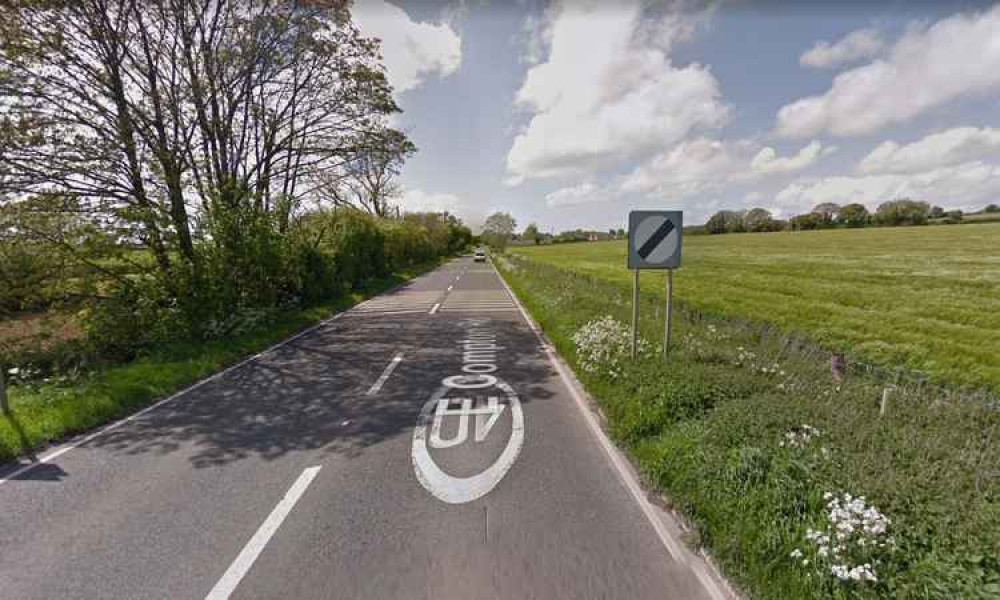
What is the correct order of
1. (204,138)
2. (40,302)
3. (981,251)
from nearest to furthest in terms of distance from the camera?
(40,302) < (204,138) < (981,251)

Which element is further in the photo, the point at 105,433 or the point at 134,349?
the point at 134,349

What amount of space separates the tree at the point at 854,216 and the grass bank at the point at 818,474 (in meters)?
96.3

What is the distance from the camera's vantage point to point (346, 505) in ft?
10.3

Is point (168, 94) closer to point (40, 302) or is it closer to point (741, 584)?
point (40, 302)

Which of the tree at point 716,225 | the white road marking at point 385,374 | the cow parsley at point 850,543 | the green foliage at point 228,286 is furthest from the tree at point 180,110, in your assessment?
the tree at point 716,225

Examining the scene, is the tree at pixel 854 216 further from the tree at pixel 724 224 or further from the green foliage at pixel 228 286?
the green foliage at pixel 228 286

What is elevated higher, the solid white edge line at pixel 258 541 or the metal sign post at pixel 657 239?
the metal sign post at pixel 657 239

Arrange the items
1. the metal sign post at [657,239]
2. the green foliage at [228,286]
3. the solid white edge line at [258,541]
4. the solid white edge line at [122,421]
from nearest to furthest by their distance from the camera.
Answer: the solid white edge line at [258,541]
the solid white edge line at [122,421]
the metal sign post at [657,239]
the green foliage at [228,286]

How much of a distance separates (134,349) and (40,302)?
160 cm

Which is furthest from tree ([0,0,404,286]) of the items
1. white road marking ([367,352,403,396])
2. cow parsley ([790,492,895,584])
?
cow parsley ([790,492,895,584])

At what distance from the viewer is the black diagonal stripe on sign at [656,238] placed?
5375 millimetres

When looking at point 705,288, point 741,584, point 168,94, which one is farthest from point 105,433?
point 705,288

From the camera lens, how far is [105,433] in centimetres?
462

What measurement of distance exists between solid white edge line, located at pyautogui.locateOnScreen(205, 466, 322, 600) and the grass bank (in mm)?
3121
